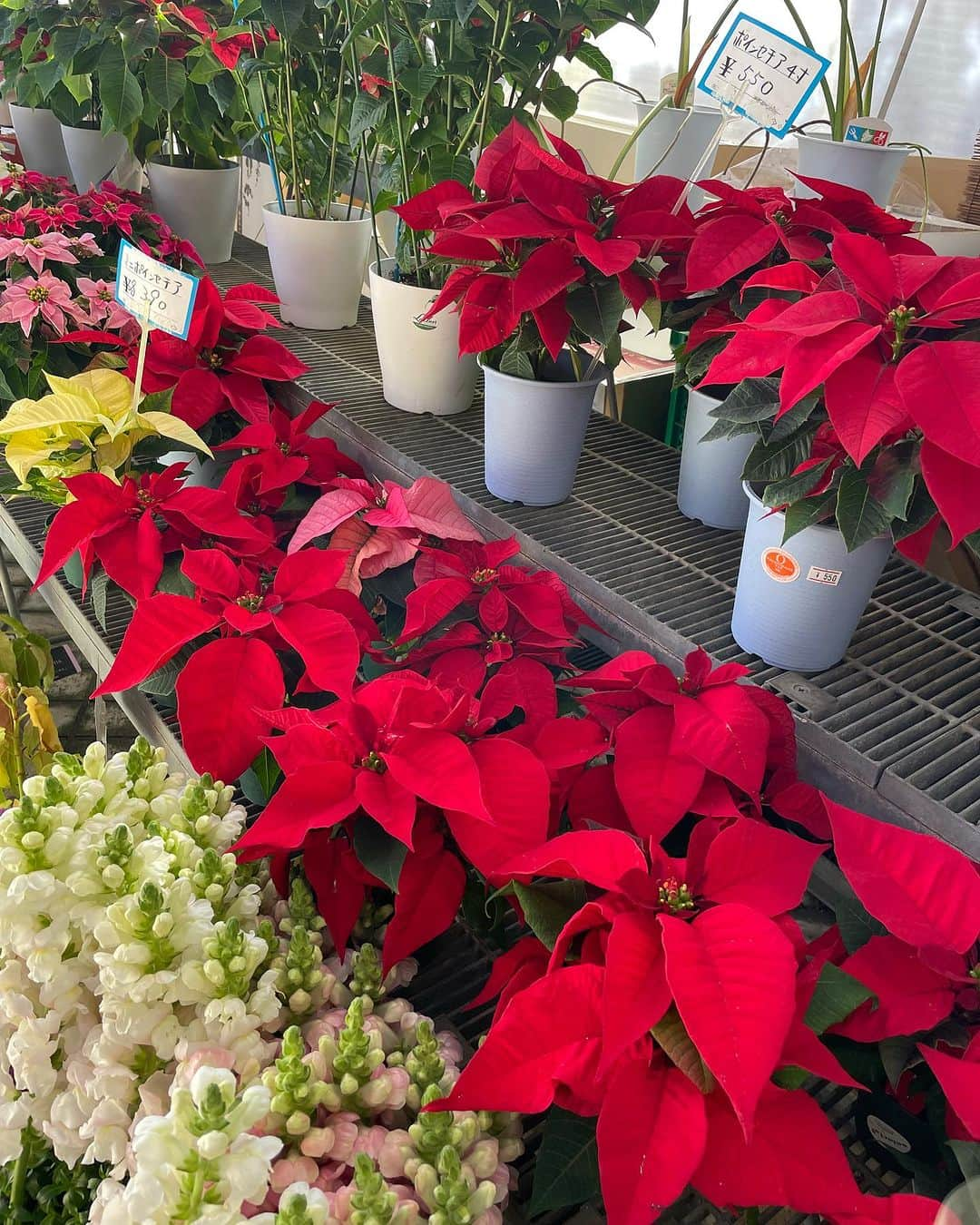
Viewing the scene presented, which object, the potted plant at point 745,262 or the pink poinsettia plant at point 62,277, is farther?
the pink poinsettia plant at point 62,277

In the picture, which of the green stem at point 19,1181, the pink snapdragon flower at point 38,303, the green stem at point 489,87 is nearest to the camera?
the green stem at point 19,1181

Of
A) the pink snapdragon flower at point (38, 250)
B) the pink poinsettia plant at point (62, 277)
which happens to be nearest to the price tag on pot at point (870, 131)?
the pink poinsettia plant at point (62, 277)

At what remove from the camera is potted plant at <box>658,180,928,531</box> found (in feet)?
2.29

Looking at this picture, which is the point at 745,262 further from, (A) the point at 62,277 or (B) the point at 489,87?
(A) the point at 62,277

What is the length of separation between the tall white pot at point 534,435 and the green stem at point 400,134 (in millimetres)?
229

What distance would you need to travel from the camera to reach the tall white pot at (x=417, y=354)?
3.54 ft

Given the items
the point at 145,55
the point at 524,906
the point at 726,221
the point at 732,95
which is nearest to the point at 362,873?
the point at 524,906

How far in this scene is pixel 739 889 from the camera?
53 cm

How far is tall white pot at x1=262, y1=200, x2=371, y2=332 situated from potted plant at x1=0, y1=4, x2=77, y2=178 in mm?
522

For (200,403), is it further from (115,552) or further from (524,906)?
(524,906)

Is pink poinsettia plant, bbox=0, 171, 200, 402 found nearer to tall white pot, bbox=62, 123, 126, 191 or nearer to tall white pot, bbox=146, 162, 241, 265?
tall white pot, bbox=146, 162, 241, 265

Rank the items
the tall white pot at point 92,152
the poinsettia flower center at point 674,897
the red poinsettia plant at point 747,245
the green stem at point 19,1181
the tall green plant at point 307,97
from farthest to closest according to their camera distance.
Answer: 1. the tall white pot at point 92,152
2. the tall green plant at point 307,97
3. the red poinsettia plant at point 747,245
4. the green stem at point 19,1181
5. the poinsettia flower center at point 674,897

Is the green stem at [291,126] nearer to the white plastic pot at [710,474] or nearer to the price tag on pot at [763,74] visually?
the price tag on pot at [763,74]

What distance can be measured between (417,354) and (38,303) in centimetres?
47
